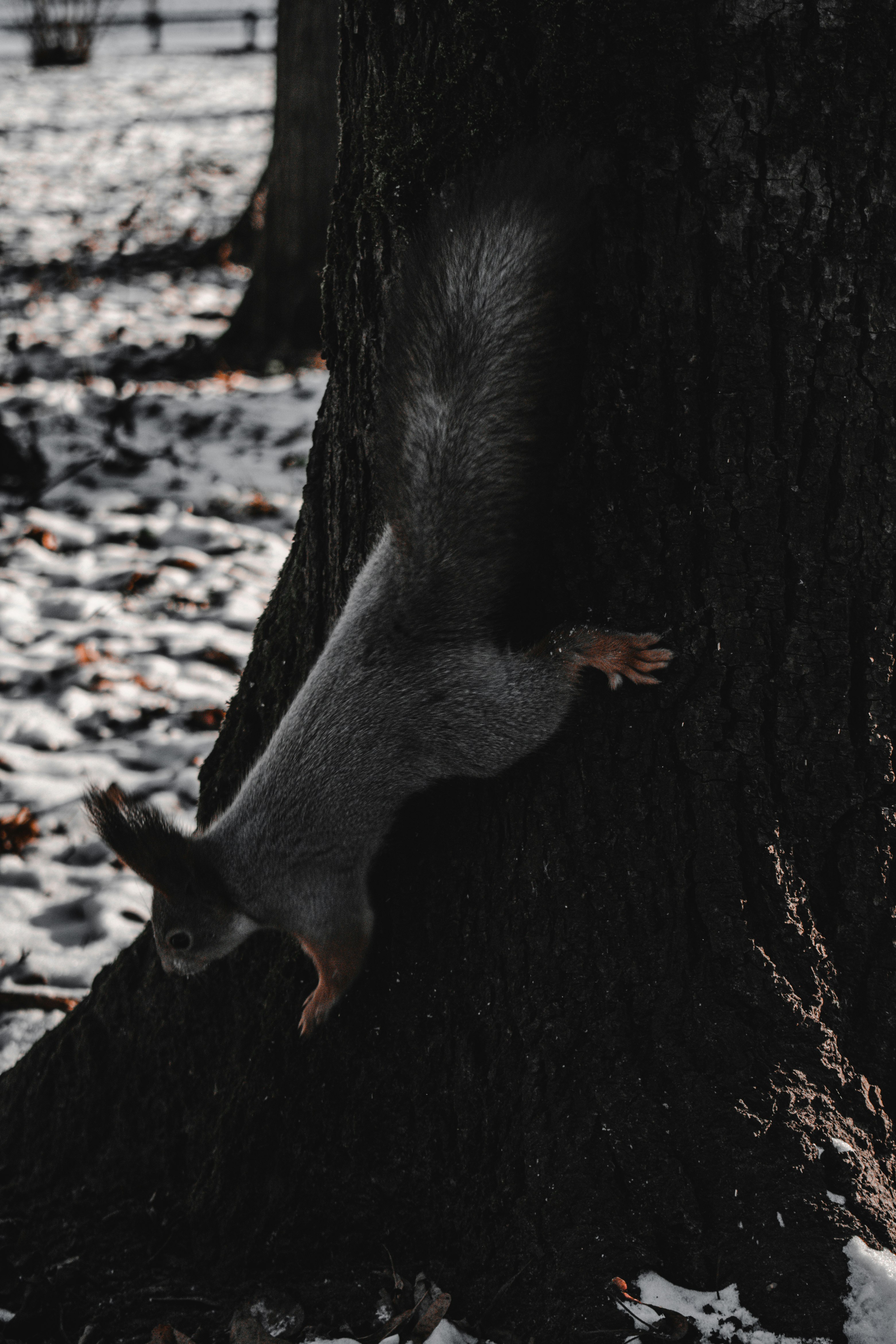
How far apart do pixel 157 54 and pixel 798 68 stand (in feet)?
55.0

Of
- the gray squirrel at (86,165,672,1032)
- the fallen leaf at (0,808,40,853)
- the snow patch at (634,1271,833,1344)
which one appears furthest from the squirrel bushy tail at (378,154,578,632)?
the fallen leaf at (0,808,40,853)

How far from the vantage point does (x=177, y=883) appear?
2080mm

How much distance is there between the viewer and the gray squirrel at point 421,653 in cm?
161

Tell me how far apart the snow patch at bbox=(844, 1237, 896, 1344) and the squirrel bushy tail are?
109 centimetres

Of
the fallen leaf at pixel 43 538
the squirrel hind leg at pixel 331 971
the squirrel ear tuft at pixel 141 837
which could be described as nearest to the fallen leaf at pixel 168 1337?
the squirrel hind leg at pixel 331 971

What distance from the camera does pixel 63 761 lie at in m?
3.18

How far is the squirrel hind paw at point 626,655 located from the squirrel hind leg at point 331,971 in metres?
0.72

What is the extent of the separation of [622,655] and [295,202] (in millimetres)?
5153

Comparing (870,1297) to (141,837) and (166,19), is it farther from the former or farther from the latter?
(166,19)

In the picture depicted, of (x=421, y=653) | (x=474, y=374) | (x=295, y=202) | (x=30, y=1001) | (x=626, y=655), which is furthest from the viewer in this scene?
(x=295, y=202)

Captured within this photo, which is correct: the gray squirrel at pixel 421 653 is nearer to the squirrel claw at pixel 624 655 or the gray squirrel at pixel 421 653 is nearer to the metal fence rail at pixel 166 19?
the squirrel claw at pixel 624 655

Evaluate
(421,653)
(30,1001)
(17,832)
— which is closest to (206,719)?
(17,832)

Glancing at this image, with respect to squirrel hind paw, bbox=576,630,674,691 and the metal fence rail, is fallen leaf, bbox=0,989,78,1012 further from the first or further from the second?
the metal fence rail

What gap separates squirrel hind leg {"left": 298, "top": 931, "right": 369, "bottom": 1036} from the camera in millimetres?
1955
